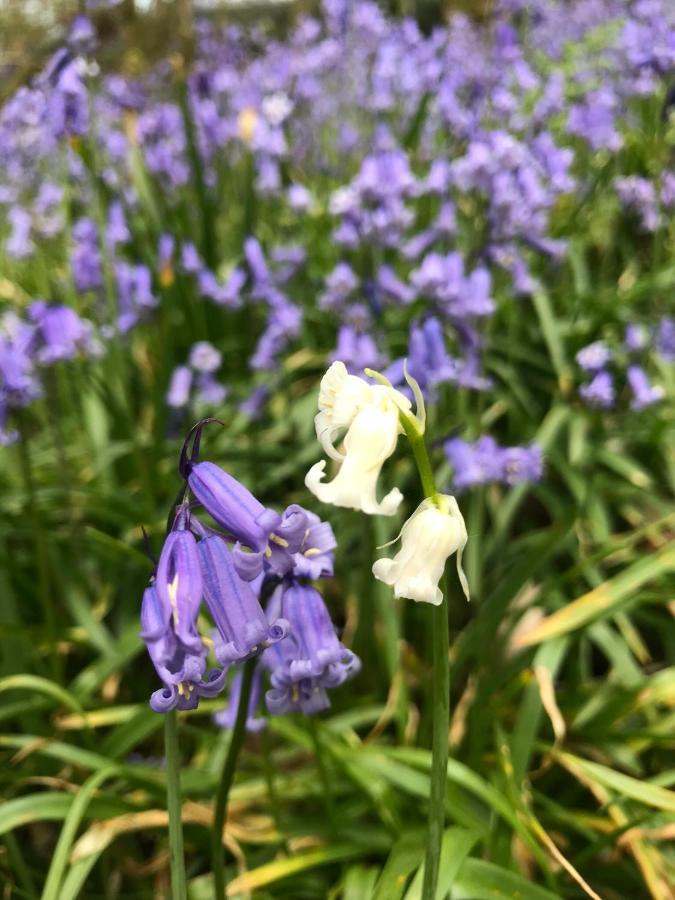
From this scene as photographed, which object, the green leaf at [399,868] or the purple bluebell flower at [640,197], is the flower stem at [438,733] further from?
the purple bluebell flower at [640,197]

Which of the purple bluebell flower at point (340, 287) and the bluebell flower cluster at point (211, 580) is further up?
the purple bluebell flower at point (340, 287)

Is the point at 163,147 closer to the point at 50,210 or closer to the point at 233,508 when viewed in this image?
the point at 50,210

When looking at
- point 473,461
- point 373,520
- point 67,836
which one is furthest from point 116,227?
point 67,836

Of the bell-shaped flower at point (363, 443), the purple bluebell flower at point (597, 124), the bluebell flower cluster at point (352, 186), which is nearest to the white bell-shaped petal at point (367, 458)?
the bell-shaped flower at point (363, 443)

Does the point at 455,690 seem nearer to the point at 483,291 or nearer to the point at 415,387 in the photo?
the point at 483,291

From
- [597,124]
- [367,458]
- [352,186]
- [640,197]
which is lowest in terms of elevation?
A: [367,458]

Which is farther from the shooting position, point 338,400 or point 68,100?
point 68,100
